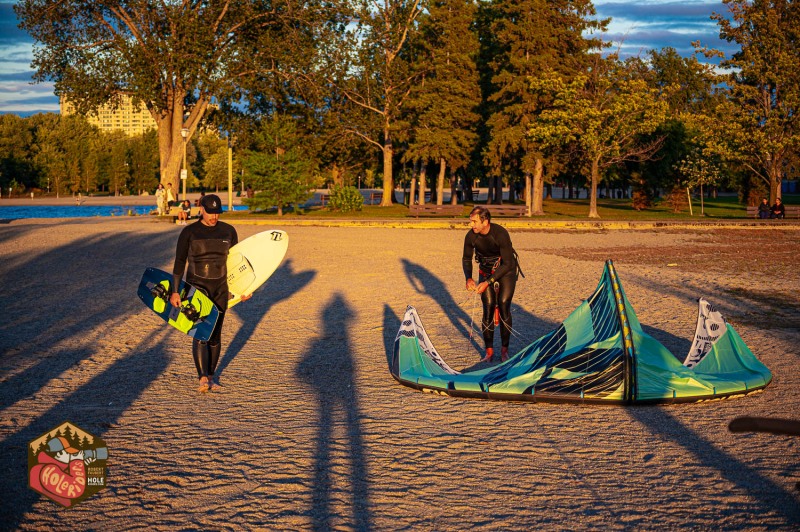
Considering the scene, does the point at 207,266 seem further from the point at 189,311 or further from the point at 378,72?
the point at 378,72

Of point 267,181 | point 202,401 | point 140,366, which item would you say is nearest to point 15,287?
point 140,366

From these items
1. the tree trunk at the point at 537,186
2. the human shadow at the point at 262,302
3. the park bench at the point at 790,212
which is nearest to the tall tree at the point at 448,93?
the tree trunk at the point at 537,186

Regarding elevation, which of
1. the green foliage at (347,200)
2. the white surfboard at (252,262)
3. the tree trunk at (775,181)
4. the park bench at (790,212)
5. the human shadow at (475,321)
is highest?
the tree trunk at (775,181)

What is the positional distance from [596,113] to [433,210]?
34.4ft

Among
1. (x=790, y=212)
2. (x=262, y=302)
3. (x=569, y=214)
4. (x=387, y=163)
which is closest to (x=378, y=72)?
(x=387, y=163)

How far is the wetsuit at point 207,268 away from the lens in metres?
8.04

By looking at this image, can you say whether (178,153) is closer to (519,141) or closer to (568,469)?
(519,141)

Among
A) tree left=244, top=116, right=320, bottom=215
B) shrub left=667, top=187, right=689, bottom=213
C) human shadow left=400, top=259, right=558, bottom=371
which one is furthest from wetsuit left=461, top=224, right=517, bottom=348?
shrub left=667, top=187, right=689, bottom=213

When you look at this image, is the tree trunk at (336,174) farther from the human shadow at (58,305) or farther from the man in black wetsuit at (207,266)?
the man in black wetsuit at (207,266)

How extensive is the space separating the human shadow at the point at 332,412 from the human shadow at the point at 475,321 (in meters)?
1.59

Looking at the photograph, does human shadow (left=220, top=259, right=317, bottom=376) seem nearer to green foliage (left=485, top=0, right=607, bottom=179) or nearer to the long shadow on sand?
the long shadow on sand

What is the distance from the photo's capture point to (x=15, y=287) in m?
15.4

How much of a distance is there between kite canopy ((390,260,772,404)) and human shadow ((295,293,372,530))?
86 centimetres

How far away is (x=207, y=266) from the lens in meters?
8.11
